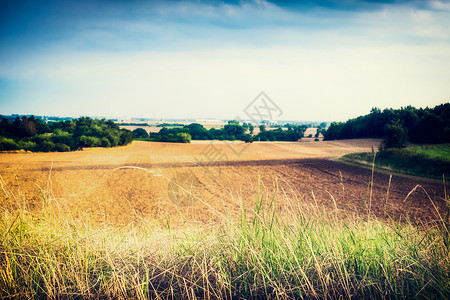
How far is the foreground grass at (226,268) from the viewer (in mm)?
2221

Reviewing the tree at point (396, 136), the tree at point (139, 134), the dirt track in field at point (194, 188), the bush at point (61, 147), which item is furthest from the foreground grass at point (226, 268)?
the tree at point (139, 134)

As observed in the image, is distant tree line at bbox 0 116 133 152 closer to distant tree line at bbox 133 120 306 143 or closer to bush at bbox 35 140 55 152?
bush at bbox 35 140 55 152

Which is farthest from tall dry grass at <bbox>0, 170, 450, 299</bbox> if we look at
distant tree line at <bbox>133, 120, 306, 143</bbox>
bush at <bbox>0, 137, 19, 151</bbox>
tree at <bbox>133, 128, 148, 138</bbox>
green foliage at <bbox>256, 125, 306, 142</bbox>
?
green foliage at <bbox>256, 125, 306, 142</bbox>

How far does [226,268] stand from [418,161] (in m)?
20.4


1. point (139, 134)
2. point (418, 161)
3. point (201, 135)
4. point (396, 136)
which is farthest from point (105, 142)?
point (418, 161)

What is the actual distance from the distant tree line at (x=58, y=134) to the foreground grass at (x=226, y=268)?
19929 mm

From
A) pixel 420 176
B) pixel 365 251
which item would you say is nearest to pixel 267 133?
pixel 420 176

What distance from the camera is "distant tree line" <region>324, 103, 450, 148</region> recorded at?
20.2 m

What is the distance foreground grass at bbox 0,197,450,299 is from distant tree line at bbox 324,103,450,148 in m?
21.3

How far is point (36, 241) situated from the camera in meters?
2.92

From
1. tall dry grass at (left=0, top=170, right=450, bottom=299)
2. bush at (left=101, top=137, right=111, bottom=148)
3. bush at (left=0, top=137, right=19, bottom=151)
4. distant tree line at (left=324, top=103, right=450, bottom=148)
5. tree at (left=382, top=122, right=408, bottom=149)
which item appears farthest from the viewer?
bush at (left=101, top=137, right=111, bottom=148)

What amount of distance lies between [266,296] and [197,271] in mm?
797

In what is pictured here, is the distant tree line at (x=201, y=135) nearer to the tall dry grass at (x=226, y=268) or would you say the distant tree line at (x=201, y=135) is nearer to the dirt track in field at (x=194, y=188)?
the dirt track in field at (x=194, y=188)

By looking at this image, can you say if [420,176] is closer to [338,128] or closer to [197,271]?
[197,271]
